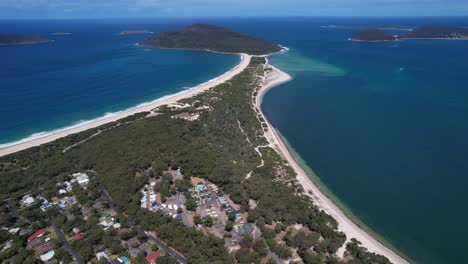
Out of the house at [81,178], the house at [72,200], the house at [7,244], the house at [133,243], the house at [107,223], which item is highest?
the house at [81,178]

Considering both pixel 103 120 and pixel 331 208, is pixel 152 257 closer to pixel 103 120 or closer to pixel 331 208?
pixel 331 208

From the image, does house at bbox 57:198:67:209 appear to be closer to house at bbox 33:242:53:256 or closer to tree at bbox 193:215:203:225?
house at bbox 33:242:53:256

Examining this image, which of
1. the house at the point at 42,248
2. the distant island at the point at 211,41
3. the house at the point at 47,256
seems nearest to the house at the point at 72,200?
the house at the point at 42,248

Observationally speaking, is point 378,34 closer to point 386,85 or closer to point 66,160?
point 386,85

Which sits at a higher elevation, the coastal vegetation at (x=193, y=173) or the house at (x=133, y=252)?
the coastal vegetation at (x=193, y=173)

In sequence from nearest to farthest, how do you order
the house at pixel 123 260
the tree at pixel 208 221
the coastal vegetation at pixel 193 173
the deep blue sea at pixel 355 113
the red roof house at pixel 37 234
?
1. the house at pixel 123 260
2. the coastal vegetation at pixel 193 173
3. the red roof house at pixel 37 234
4. the tree at pixel 208 221
5. the deep blue sea at pixel 355 113

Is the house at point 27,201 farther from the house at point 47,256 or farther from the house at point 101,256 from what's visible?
the house at point 101,256

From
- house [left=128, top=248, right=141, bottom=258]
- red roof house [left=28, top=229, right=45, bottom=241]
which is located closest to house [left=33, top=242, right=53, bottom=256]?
red roof house [left=28, top=229, right=45, bottom=241]
